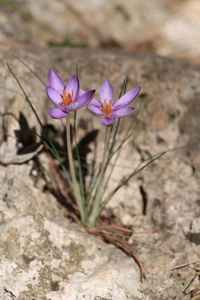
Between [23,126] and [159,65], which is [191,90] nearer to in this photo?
[159,65]

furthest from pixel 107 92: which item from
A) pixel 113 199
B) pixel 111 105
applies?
pixel 113 199

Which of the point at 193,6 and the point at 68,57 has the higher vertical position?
the point at 193,6

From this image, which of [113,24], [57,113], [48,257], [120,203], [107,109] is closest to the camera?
[57,113]

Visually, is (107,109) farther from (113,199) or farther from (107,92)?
(113,199)

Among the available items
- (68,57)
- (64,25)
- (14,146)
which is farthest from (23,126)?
(64,25)

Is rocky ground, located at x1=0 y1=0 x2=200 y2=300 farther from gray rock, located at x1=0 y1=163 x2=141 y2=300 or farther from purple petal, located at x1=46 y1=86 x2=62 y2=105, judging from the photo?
purple petal, located at x1=46 y1=86 x2=62 y2=105

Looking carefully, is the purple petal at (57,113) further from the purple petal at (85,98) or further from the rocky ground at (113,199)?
the rocky ground at (113,199)

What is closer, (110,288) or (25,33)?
(110,288)
